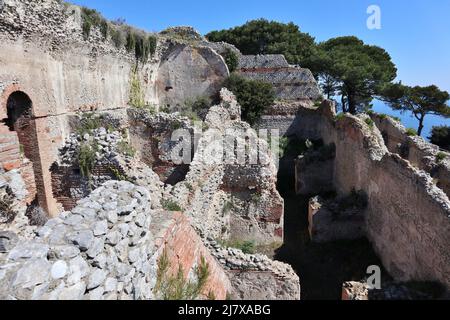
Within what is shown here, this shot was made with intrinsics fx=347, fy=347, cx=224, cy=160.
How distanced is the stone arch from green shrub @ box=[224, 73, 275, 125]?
960 centimetres

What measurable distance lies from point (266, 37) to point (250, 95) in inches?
591

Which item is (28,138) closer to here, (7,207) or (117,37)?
(7,207)

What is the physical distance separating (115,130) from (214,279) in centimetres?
593

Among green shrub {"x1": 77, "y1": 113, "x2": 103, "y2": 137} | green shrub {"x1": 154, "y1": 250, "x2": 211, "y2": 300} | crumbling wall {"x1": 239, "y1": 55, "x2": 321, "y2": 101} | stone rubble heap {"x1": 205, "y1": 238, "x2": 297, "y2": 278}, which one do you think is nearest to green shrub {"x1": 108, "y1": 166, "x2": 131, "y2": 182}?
green shrub {"x1": 77, "y1": 113, "x2": 103, "y2": 137}

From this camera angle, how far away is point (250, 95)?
15938 mm

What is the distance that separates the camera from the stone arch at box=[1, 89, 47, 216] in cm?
781

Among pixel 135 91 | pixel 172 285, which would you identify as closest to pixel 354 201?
pixel 172 285

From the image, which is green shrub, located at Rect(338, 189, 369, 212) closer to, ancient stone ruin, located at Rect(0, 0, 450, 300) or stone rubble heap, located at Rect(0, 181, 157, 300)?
ancient stone ruin, located at Rect(0, 0, 450, 300)

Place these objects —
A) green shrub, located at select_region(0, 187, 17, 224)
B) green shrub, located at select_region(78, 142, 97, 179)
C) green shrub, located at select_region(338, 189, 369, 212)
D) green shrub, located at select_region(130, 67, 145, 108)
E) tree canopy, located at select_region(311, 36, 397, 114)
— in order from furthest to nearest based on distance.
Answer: tree canopy, located at select_region(311, 36, 397, 114), green shrub, located at select_region(130, 67, 145, 108), green shrub, located at select_region(338, 189, 369, 212), green shrub, located at select_region(78, 142, 97, 179), green shrub, located at select_region(0, 187, 17, 224)

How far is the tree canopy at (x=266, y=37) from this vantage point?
27.8 m

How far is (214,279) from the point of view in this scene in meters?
4.70

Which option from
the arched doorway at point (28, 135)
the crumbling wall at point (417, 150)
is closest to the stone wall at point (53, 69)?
the arched doorway at point (28, 135)
